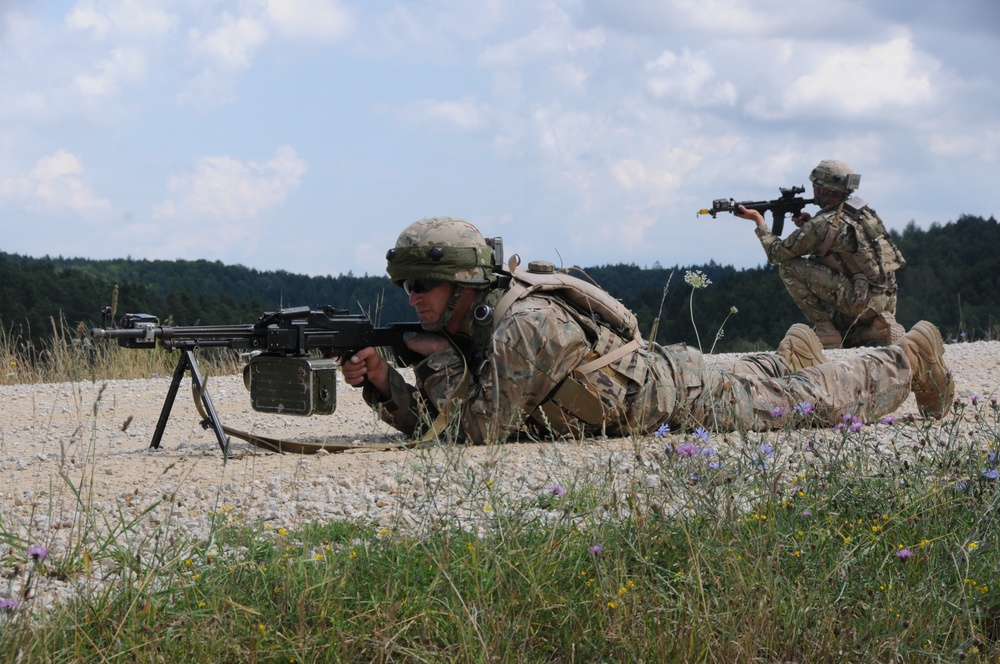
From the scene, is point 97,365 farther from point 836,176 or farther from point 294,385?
point 836,176


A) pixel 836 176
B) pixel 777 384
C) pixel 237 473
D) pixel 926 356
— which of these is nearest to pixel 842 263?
pixel 836 176

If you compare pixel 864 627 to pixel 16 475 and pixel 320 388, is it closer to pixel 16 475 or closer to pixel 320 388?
pixel 320 388

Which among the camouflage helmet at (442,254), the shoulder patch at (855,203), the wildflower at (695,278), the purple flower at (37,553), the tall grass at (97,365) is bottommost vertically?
the purple flower at (37,553)

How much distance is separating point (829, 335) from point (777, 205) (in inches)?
69.6

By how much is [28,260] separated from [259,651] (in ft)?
136

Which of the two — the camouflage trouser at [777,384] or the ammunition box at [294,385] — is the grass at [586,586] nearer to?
the ammunition box at [294,385]

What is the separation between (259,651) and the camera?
2822mm

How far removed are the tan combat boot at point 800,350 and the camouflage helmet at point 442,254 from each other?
7.36 feet

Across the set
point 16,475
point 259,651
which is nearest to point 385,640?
point 259,651

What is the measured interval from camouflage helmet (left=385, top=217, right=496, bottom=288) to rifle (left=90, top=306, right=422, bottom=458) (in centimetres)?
39

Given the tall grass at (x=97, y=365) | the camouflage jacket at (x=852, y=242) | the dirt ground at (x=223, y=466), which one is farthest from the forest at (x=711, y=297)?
the dirt ground at (x=223, y=466)

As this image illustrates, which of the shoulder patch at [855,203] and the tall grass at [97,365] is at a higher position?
the shoulder patch at [855,203]

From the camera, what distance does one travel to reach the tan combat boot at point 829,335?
13.0m

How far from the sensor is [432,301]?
5816 millimetres
